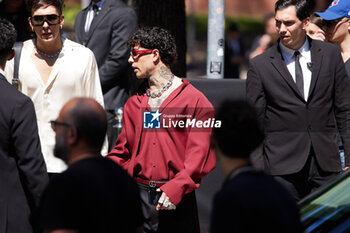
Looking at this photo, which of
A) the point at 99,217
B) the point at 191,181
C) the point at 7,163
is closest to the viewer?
the point at 99,217

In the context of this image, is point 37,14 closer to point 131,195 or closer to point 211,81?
point 211,81

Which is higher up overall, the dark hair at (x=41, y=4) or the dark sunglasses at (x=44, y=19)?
the dark hair at (x=41, y=4)

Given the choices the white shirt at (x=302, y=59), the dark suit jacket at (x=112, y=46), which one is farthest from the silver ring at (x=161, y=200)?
the dark suit jacket at (x=112, y=46)

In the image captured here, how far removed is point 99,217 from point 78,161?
0.28 meters

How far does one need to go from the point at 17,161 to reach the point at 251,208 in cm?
229

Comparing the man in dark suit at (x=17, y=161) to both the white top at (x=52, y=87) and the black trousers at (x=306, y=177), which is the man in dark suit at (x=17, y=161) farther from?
the black trousers at (x=306, y=177)

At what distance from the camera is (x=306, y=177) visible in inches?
229

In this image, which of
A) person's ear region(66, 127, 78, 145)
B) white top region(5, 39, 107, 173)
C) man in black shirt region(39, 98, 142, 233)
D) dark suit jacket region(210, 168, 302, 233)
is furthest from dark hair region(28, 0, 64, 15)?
dark suit jacket region(210, 168, 302, 233)

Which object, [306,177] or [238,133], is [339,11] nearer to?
[306,177]

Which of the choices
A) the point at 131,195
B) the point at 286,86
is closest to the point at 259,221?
the point at 131,195

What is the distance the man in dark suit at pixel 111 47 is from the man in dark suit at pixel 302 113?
6.26ft

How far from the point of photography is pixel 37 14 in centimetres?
610

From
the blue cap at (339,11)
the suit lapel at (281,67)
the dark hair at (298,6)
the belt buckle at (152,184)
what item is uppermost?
the dark hair at (298,6)

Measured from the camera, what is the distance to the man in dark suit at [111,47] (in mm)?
7379
